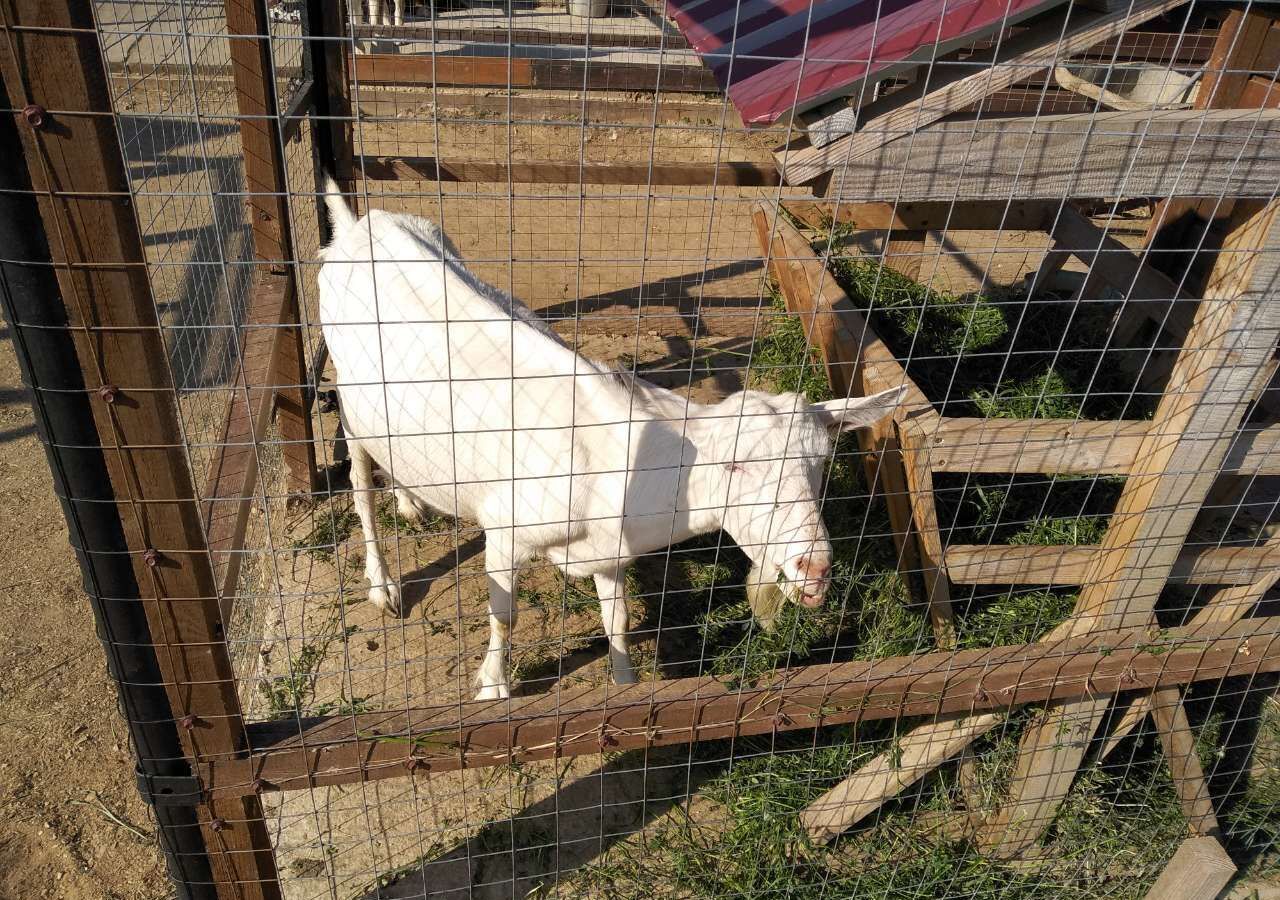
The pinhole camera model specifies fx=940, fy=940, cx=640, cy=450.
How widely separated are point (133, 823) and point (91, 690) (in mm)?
809

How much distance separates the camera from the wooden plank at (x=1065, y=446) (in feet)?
10.5

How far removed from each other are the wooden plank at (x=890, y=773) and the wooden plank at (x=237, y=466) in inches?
92.4

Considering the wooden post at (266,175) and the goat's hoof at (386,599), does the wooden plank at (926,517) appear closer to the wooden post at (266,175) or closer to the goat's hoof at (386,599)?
the wooden post at (266,175)

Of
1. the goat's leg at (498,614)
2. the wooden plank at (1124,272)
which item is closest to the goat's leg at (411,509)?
the goat's leg at (498,614)

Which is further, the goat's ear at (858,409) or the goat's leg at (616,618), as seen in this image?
the goat's leg at (616,618)

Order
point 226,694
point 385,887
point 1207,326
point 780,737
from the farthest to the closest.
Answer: point 780,737, point 385,887, point 1207,326, point 226,694

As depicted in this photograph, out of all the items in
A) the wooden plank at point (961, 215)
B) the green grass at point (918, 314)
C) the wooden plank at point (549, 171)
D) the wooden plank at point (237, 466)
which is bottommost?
the green grass at point (918, 314)

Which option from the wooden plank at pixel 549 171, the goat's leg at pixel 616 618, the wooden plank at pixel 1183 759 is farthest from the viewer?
the wooden plank at pixel 549 171

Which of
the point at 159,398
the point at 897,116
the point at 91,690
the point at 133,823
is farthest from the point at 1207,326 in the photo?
the point at 91,690

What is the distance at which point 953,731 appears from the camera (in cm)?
359

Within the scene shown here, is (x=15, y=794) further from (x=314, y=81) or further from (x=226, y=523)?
(x=314, y=81)

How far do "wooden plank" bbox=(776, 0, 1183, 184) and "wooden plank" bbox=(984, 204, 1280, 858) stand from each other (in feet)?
2.96

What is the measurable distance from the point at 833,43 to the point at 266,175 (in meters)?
2.81

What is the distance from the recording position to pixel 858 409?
130 inches
